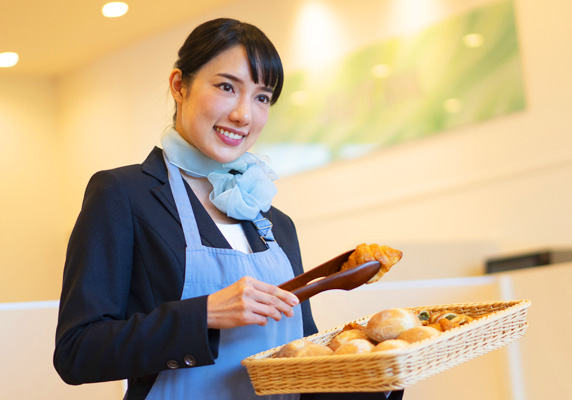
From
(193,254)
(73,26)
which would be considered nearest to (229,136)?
(193,254)

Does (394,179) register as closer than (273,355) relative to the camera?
No

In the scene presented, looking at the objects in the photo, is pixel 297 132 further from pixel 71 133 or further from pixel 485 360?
pixel 485 360

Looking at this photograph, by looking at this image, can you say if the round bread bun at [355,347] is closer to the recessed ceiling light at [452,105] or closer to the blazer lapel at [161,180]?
the blazer lapel at [161,180]

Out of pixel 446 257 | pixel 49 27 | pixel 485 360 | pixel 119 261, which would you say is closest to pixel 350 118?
pixel 446 257

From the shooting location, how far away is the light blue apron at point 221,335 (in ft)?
3.96

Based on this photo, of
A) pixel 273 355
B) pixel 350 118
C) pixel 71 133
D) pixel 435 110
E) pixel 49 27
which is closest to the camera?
pixel 273 355

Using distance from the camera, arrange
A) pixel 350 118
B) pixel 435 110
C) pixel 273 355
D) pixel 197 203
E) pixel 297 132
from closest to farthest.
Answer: pixel 273 355 < pixel 197 203 < pixel 435 110 < pixel 350 118 < pixel 297 132

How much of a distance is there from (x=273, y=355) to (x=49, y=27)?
15.6 ft

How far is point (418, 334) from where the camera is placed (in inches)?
39.9

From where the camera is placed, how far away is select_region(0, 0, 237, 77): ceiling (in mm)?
5043

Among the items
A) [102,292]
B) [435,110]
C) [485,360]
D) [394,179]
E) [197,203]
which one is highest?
[435,110]

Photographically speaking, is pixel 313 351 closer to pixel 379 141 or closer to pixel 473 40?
pixel 473 40

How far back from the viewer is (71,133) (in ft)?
21.1

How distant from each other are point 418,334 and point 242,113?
1.78 feet
